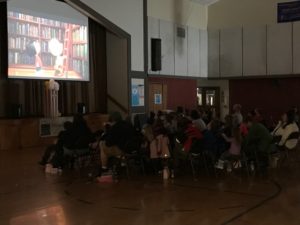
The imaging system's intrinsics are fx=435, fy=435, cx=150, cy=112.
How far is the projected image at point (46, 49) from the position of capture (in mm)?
10781

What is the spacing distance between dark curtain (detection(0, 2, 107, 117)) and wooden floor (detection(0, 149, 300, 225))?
4208 millimetres

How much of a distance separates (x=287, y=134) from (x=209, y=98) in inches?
393

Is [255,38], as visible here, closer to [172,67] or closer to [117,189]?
[172,67]

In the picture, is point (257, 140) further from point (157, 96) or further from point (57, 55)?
point (157, 96)

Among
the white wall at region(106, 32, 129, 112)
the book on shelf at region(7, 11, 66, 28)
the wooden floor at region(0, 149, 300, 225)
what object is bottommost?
the wooden floor at region(0, 149, 300, 225)

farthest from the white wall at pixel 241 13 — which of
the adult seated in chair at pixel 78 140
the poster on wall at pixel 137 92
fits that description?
the adult seated in chair at pixel 78 140

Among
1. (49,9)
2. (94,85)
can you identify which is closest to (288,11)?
Result: (94,85)

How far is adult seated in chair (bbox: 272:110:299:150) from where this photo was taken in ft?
24.7

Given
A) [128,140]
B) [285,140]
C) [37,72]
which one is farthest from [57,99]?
[285,140]

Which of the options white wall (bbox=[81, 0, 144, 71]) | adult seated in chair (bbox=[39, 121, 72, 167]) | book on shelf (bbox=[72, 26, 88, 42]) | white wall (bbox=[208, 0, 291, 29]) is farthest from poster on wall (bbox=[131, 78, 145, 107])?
adult seated in chair (bbox=[39, 121, 72, 167])

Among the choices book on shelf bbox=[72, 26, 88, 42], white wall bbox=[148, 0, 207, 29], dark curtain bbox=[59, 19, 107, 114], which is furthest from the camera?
white wall bbox=[148, 0, 207, 29]

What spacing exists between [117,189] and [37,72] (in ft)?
20.5

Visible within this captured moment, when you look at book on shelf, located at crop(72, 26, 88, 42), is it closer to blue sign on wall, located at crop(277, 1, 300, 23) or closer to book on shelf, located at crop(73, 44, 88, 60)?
book on shelf, located at crop(73, 44, 88, 60)

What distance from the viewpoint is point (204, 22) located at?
16.7m
